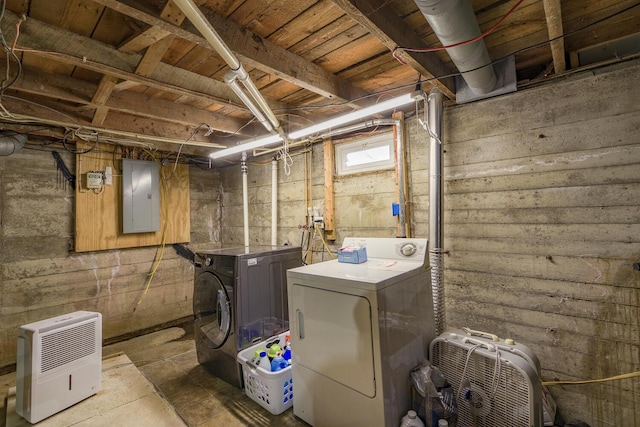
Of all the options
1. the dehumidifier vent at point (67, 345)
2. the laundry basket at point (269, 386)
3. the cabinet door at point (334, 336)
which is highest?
the cabinet door at point (334, 336)

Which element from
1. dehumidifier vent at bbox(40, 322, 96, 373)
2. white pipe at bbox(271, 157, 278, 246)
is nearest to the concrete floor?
dehumidifier vent at bbox(40, 322, 96, 373)

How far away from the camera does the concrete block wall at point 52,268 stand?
2.86m

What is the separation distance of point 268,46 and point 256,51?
120 millimetres

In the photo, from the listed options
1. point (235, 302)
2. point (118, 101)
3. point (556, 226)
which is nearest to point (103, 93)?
point (118, 101)

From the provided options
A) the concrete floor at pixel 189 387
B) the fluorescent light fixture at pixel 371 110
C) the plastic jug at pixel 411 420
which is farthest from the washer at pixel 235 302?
the plastic jug at pixel 411 420

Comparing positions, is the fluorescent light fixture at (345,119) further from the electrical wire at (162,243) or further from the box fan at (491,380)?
the box fan at (491,380)

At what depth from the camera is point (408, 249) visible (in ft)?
6.47

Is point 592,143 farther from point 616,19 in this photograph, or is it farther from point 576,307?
point 576,307

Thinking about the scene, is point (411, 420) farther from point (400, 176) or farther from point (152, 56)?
point (152, 56)

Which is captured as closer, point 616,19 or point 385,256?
point 616,19

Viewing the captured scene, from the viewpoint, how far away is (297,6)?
146cm

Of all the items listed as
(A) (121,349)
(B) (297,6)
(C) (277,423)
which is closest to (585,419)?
(C) (277,423)

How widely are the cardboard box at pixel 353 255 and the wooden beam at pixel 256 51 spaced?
1181 millimetres

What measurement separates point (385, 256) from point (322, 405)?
3.40 ft
